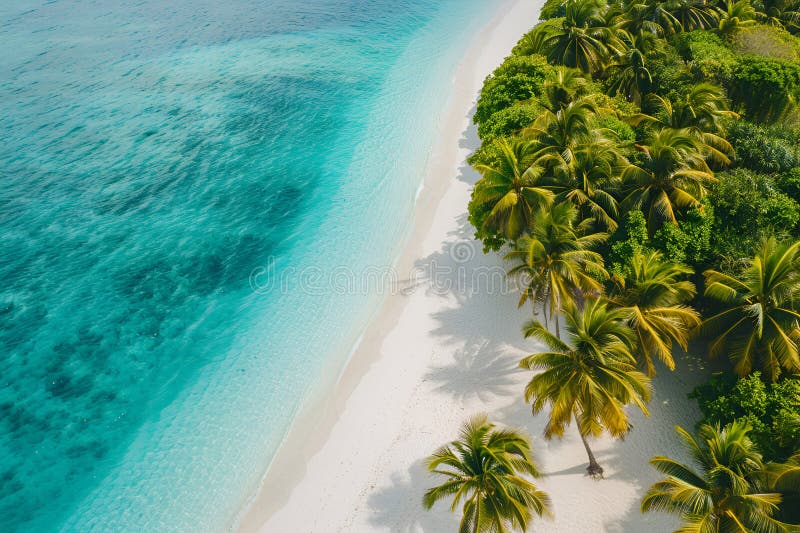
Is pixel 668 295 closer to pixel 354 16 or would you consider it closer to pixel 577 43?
pixel 577 43

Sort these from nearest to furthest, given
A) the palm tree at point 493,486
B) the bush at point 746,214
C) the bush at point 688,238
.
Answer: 1. the palm tree at point 493,486
2. the bush at point 746,214
3. the bush at point 688,238

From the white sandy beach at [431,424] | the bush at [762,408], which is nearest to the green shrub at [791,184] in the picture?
the white sandy beach at [431,424]

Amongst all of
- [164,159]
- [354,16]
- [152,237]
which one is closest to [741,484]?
[152,237]

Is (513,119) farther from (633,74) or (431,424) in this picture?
(431,424)

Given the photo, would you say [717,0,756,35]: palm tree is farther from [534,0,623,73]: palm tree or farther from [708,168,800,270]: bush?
[708,168,800,270]: bush

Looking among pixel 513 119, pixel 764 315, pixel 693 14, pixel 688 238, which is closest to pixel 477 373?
pixel 688 238

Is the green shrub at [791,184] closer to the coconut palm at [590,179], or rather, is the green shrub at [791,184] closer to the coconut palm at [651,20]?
the coconut palm at [590,179]
